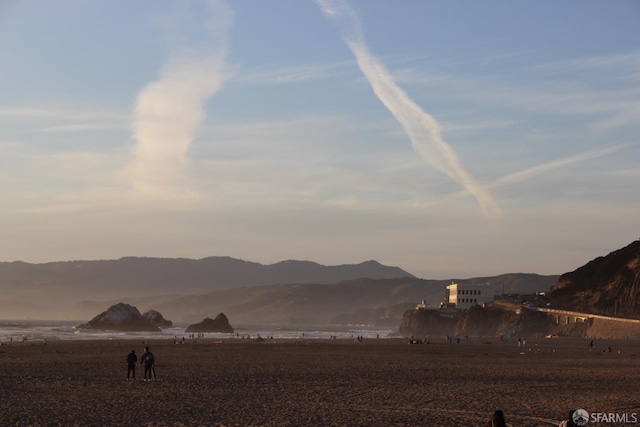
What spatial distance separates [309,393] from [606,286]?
117 m

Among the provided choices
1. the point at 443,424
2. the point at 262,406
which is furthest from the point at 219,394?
the point at 443,424

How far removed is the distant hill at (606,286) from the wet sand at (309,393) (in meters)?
83.8

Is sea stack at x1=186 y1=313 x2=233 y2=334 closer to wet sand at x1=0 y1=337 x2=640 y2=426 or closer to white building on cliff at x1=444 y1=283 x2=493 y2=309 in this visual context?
white building on cliff at x1=444 y1=283 x2=493 y2=309

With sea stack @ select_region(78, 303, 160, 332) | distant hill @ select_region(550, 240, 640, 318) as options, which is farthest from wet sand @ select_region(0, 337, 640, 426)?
sea stack @ select_region(78, 303, 160, 332)

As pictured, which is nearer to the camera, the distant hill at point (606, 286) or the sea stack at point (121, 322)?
the distant hill at point (606, 286)

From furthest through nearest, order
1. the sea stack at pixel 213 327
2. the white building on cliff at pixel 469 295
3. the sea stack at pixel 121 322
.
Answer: the white building on cliff at pixel 469 295
the sea stack at pixel 213 327
the sea stack at pixel 121 322

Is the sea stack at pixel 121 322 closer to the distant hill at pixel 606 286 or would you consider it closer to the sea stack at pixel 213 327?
the sea stack at pixel 213 327

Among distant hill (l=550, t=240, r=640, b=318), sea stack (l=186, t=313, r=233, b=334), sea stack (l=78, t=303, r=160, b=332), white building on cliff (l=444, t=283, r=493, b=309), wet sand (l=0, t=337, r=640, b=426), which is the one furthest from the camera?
white building on cliff (l=444, t=283, r=493, b=309)

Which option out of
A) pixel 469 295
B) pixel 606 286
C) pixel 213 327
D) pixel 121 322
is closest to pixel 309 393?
pixel 606 286

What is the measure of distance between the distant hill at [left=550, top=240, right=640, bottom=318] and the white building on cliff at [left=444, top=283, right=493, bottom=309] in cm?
2535

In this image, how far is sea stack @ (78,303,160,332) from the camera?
524 feet

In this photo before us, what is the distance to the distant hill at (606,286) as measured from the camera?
426 ft

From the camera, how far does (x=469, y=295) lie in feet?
603

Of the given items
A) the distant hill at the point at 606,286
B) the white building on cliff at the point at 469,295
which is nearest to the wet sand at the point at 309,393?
the distant hill at the point at 606,286
